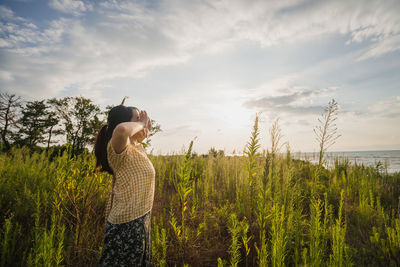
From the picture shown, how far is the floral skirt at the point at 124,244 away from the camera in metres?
1.76

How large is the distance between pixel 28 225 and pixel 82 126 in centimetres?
2012

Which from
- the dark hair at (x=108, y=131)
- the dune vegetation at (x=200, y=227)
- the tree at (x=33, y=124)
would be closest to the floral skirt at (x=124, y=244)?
the dune vegetation at (x=200, y=227)

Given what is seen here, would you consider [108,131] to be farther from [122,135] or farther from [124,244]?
[124,244]

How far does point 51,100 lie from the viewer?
20922mm

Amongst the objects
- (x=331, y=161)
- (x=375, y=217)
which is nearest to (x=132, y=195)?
(x=375, y=217)

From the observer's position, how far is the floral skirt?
1758 mm

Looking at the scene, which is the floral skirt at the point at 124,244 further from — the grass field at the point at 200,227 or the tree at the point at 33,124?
the tree at the point at 33,124

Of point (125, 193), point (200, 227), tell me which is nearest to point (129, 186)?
point (125, 193)

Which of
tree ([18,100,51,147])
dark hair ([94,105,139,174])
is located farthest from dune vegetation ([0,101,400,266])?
tree ([18,100,51,147])

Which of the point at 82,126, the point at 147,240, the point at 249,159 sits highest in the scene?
the point at 82,126

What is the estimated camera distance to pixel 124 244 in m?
1.79

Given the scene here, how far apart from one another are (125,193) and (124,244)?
0.46 meters

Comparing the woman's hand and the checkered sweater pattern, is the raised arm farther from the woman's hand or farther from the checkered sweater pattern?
the woman's hand

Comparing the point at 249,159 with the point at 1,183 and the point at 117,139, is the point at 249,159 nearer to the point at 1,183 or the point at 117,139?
the point at 117,139
